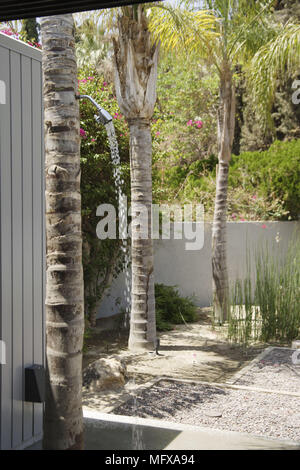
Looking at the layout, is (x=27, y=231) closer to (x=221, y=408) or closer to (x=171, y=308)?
(x=221, y=408)

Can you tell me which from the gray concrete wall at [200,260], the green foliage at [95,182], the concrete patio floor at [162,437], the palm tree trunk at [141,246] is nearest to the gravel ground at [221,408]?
the concrete patio floor at [162,437]

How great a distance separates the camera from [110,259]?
755 cm

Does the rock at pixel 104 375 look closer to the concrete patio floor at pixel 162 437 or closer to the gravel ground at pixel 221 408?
the gravel ground at pixel 221 408

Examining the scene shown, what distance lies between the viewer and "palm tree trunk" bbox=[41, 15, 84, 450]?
9.84 ft

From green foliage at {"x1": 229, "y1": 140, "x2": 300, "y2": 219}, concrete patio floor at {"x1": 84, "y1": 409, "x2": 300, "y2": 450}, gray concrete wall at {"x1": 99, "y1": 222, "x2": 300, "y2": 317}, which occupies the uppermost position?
green foliage at {"x1": 229, "y1": 140, "x2": 300, "y2": 219}

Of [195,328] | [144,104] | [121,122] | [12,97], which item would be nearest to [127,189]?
[121,122]

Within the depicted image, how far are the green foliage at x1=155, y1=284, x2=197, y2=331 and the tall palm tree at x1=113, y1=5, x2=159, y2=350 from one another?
1268 millimetres

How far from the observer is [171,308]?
319 inches

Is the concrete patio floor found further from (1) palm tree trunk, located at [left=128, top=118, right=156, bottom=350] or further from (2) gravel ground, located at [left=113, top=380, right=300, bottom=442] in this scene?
(1) palm tree trunk, located at [left=128, top=118, right=156, bottom=350]

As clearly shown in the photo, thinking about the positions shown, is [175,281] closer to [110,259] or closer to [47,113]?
[110,259]

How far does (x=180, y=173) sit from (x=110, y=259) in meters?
5.48

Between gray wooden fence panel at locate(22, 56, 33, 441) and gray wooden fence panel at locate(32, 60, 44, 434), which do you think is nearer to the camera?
gray wooden fence panel at locate(22, 56, 33, 441)

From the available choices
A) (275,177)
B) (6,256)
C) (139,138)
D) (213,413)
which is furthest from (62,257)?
(275,177)

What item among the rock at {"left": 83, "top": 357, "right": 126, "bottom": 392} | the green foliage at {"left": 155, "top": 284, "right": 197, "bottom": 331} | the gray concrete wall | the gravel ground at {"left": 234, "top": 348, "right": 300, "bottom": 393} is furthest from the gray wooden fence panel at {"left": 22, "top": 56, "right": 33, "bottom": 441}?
the gray concrete wall
